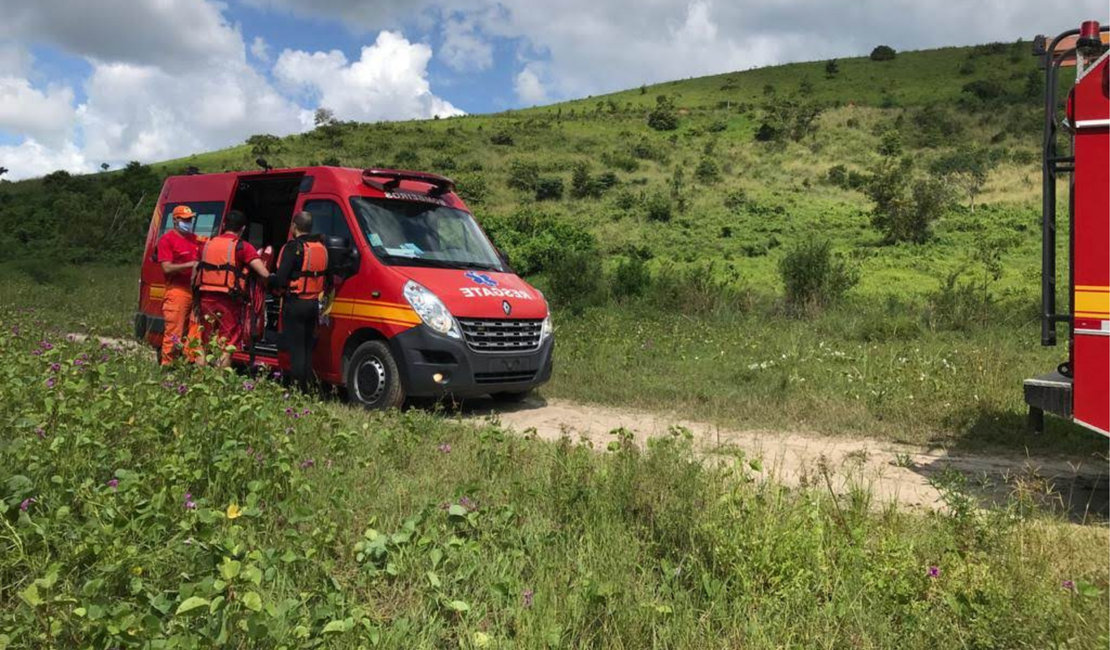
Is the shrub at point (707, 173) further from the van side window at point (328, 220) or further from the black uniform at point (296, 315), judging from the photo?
the black uniform at point (296, 315)

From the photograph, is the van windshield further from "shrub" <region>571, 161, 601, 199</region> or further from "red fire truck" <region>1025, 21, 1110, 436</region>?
"shrub" <region>571, 161, 601, 199</region>

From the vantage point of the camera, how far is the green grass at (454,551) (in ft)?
8.52

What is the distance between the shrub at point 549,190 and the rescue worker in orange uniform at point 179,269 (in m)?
33.3

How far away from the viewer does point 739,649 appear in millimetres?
2699

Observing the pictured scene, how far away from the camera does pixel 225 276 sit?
7.39 meters

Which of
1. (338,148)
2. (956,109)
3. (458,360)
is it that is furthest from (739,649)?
(956,109)

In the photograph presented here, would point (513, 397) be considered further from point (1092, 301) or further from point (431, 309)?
point (1092, 301)

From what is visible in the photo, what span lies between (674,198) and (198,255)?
1235 inches

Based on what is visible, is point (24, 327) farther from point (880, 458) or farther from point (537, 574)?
point (880, 458)

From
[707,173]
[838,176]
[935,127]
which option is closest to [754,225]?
[838,176]

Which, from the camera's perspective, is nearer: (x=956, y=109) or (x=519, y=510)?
(x=519, y=510)

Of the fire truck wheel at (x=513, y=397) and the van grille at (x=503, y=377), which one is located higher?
the van grille at (x=503, y=377)

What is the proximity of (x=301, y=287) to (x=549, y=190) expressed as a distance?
3443 cm

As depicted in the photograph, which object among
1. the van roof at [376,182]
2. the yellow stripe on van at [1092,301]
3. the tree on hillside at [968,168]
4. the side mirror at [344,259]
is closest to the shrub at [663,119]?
the tree on hillside at [968,168]
